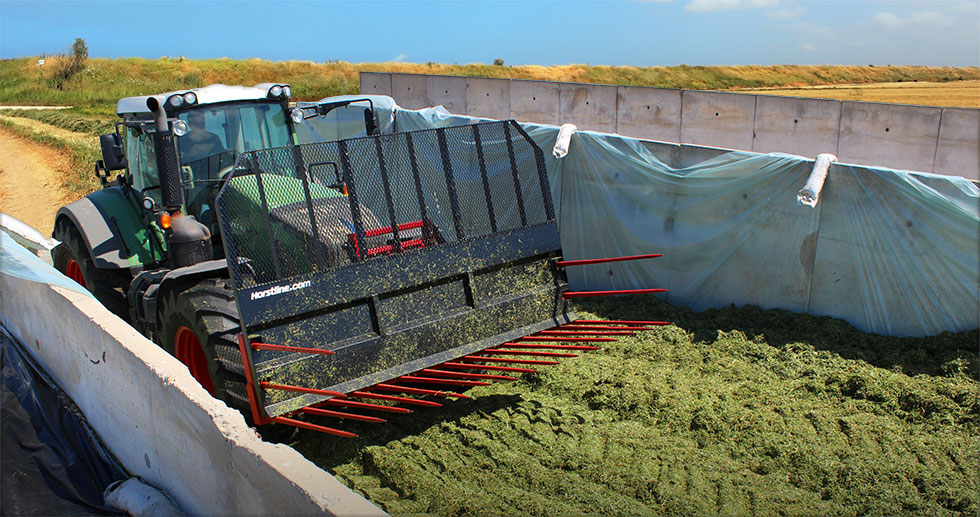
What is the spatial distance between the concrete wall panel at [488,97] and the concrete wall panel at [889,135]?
9.80m

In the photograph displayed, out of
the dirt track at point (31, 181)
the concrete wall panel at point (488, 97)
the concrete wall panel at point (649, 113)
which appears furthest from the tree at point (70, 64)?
the concrete wall panel at point (649, 113)

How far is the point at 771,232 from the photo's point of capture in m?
7.88

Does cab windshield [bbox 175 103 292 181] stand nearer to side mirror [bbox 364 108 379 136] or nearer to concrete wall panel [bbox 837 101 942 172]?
side mirror [bbox 364 108 379 136]

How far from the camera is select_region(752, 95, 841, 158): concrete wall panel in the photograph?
47.1ft

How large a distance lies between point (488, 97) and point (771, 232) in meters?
14.8

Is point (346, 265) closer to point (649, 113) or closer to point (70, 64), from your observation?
point (649, 113)

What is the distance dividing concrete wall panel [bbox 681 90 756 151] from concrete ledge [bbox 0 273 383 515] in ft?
44.8

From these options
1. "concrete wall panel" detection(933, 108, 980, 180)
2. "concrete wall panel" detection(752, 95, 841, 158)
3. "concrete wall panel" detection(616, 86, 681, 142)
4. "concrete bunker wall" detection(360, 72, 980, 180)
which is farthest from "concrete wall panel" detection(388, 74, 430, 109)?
"concrete wall panel" detection(933, 108, 980, 180)

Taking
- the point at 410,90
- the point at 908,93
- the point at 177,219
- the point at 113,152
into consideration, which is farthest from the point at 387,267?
the point at 908,93

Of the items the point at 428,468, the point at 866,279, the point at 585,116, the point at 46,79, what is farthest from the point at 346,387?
the point at 46,79

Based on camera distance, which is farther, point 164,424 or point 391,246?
point 391,246

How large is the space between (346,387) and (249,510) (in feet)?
4.15

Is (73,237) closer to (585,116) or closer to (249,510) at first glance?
(249,510)

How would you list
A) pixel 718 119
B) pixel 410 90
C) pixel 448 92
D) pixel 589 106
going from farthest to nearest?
pixel 410 90
pixel 448 92
pixel 589 106
pixel 718 119
